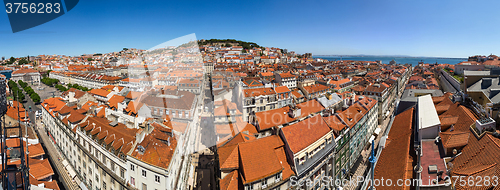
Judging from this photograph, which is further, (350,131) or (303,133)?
(350,131)

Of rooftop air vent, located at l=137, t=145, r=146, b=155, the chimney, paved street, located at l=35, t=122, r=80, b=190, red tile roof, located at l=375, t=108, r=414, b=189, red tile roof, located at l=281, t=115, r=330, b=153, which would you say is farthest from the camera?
the chimney

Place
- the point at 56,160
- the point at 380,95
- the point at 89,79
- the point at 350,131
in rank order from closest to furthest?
the point at 350,131 → the point at 56,160 → the point at 380,95 → the point at 89,79

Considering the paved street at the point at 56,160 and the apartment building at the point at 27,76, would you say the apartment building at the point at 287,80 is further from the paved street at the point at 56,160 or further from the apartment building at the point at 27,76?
the apartment building at the point at 27,76

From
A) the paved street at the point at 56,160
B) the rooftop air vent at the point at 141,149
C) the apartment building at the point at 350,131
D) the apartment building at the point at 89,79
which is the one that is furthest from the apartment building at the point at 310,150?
the apartment building at the point at 89,79

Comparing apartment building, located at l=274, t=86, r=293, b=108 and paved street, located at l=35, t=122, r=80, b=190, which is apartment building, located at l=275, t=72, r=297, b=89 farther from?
paved street, located at l=35, t=122, r=80, b=190


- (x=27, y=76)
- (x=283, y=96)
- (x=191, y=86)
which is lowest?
(x=283, y=96)

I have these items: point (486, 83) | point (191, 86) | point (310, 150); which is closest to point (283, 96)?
point (191, 86)

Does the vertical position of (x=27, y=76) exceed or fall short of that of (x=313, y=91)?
it exceeds it

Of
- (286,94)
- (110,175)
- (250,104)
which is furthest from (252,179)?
(286,94)

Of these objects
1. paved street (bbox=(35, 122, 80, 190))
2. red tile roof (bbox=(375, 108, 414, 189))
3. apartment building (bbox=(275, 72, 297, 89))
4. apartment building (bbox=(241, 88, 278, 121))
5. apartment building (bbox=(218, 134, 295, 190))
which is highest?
apartment building (bbox=(275, 72, 297, 89))

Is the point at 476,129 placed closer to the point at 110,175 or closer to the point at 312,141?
the point at 312,141

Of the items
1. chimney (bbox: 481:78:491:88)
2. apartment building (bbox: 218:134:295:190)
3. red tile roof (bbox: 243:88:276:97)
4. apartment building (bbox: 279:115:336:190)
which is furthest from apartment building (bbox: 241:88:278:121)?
chimney (bbox: 481:78:491:88)

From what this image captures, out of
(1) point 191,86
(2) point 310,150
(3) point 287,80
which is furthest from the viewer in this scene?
(3) point 287,80

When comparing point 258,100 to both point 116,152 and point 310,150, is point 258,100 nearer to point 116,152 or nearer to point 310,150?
point 310,150
